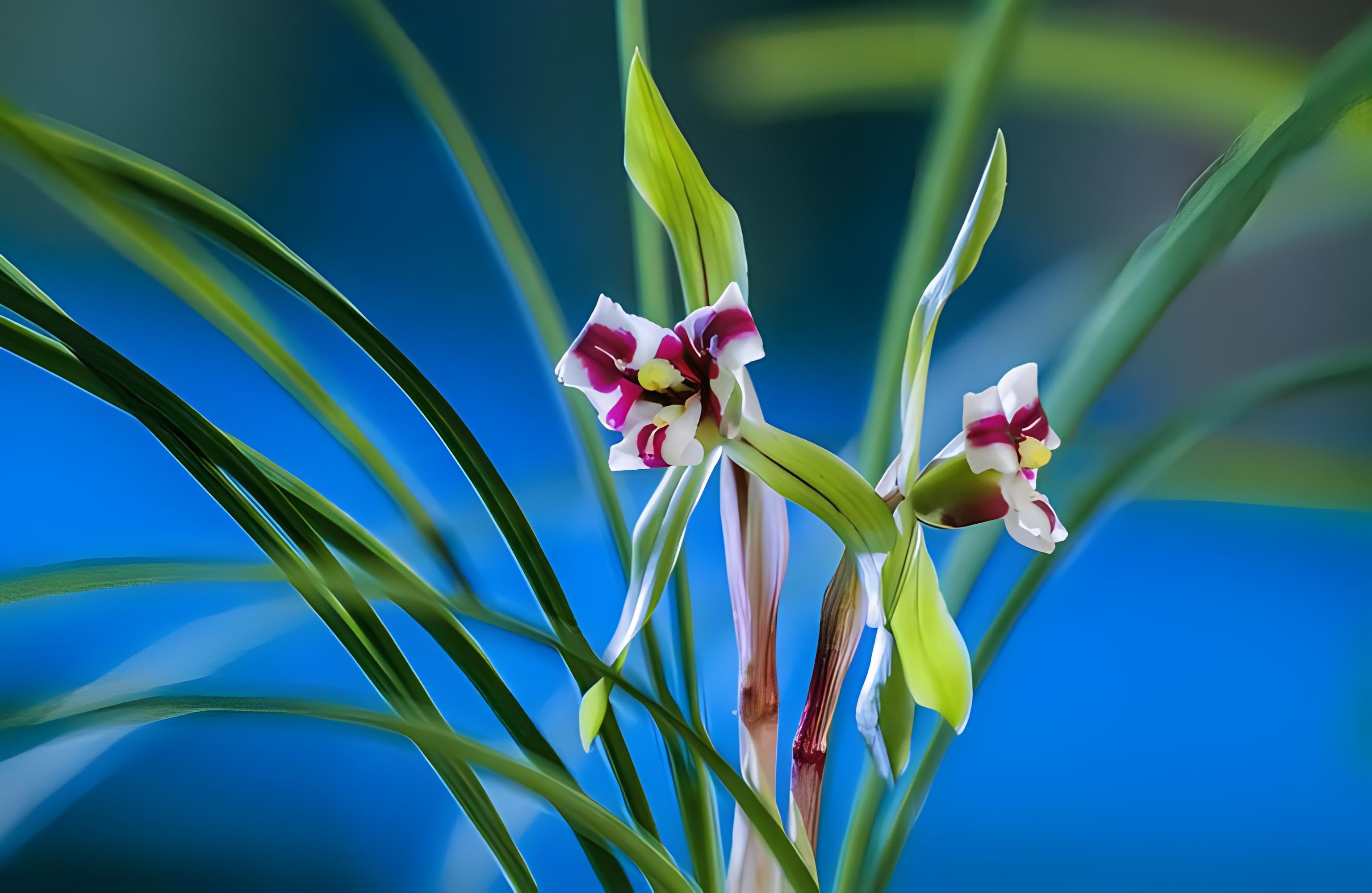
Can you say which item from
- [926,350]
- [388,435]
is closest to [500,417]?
[388,435]

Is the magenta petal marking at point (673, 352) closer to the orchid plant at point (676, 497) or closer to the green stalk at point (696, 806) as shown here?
the orchid plant at point (676, 497)

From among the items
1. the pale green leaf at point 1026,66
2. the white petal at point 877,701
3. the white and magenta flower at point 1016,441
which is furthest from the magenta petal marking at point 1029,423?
the pale green leaf at point 1026,66

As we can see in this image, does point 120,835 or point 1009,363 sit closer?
point 120,835

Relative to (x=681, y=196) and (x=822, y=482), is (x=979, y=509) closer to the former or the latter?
(x=822, y=482)

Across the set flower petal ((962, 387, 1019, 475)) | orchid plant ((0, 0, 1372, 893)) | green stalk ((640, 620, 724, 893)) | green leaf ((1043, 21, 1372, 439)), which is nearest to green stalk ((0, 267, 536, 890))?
orchid plant ((0, 0, 1372, 893))

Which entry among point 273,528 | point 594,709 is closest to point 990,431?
point 594,709

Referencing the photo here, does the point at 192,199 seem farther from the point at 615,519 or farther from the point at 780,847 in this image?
the point at 780,847

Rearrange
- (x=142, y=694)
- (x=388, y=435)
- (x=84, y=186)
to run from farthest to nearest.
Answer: (x=388, y=435), (x=142, y=694), (x=84, y=186)

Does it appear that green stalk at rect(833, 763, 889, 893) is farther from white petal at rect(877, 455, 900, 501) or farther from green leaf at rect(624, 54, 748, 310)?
green leaf at rect(624, 54, 748, 310)
